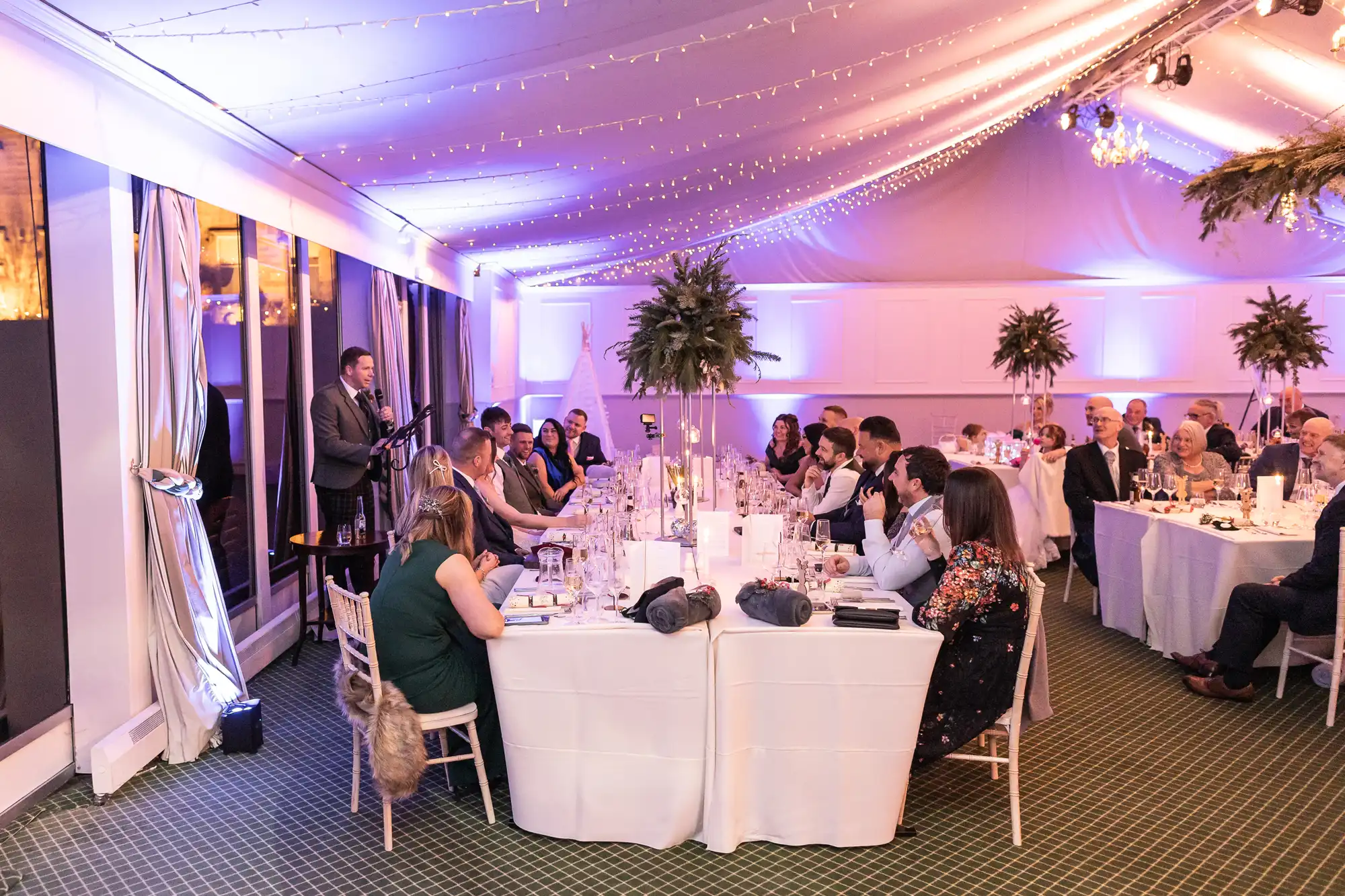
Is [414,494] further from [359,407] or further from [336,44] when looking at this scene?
[359,407]

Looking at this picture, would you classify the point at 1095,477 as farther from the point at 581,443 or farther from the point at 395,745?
the point at 395,745

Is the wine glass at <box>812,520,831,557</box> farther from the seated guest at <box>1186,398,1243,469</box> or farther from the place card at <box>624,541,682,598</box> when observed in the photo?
the seated guest at <box>1186,398,1243,469</box>

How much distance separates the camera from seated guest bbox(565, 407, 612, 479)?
895cm

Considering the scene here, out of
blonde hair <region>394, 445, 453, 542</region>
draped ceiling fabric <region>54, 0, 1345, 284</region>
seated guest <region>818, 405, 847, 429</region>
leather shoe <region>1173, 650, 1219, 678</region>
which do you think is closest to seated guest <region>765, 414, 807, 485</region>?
seated guest <region>818, 405, 847, 429</region>

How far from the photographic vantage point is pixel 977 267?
1441 cm

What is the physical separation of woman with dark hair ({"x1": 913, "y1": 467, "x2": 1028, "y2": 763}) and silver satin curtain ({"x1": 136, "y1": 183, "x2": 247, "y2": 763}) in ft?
9.76

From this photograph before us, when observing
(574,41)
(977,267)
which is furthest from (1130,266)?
(574,41)

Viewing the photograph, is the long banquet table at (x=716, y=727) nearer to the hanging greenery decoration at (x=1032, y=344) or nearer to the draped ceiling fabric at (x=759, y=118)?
the draped ceiling fabric at (x=759, y=118)

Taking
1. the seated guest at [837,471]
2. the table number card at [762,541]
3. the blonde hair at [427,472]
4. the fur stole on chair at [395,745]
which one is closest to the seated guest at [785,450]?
the seated guest at [837,471]

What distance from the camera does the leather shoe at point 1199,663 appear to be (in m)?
5.48

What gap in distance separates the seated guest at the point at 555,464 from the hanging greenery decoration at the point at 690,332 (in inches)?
121

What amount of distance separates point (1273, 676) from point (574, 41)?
188 inches

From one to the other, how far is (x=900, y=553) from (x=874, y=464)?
1668 mm

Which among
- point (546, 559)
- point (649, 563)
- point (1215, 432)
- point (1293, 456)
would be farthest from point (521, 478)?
point (1215, 432)
